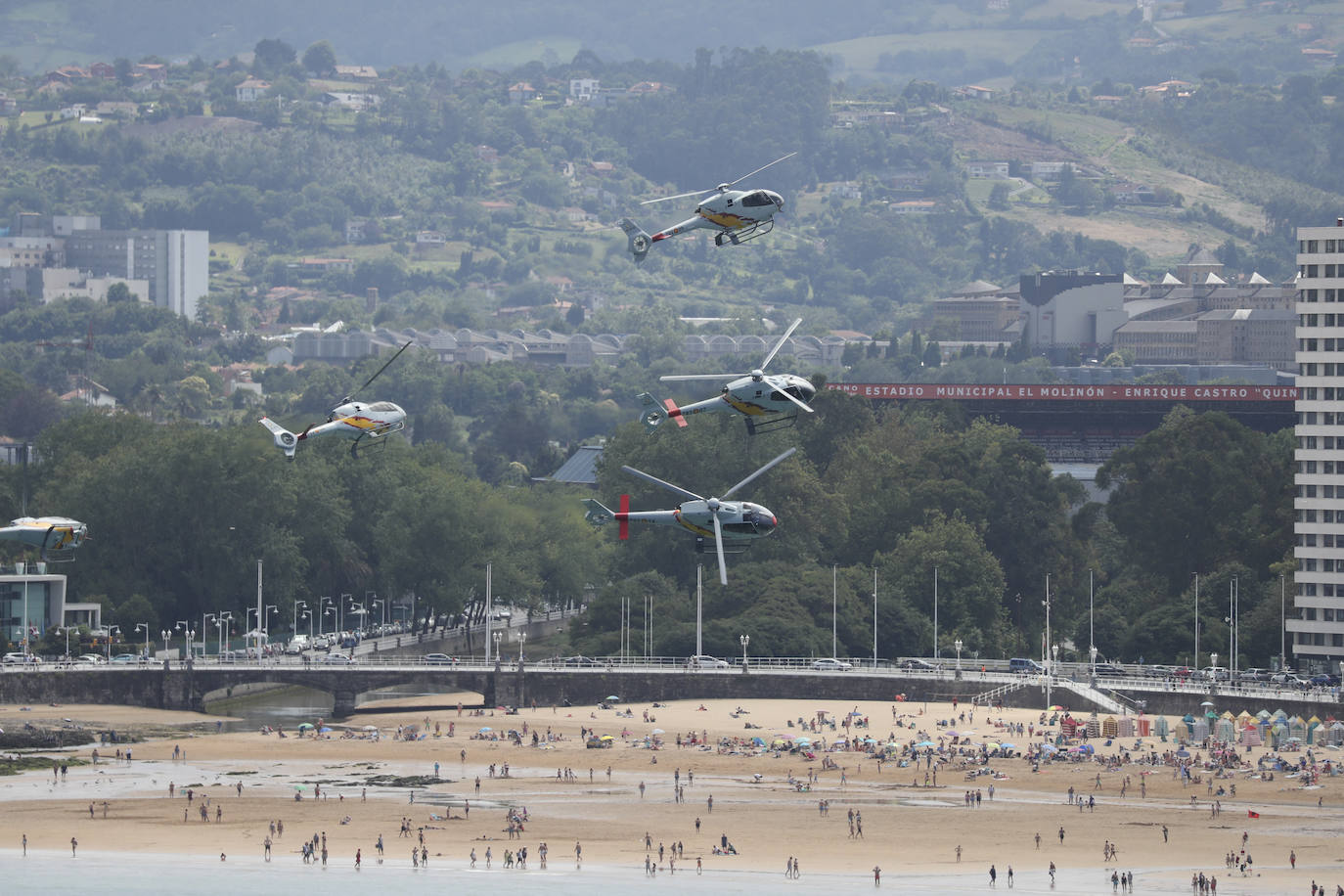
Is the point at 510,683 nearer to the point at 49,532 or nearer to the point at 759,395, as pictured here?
the point at 49,532

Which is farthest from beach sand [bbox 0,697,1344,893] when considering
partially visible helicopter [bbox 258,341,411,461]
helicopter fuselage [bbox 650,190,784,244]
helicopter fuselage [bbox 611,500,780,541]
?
helicopter fuselage [bbox 650,190,784,244]

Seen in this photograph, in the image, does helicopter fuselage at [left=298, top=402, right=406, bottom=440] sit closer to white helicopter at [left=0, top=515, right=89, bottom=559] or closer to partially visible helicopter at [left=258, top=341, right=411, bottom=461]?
partially visible helicopter at [left=258, top=341, right=411, bottom=461]

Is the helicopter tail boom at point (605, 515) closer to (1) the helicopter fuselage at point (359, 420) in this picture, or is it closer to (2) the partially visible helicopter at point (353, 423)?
(1) the helicopter fuselage at point (359, 420)

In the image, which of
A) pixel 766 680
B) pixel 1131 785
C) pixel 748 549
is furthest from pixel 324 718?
pixel 1131 785

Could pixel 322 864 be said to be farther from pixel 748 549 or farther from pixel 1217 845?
pixel 748 549

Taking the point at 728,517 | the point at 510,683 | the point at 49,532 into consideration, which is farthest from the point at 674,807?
the point at 510,683
